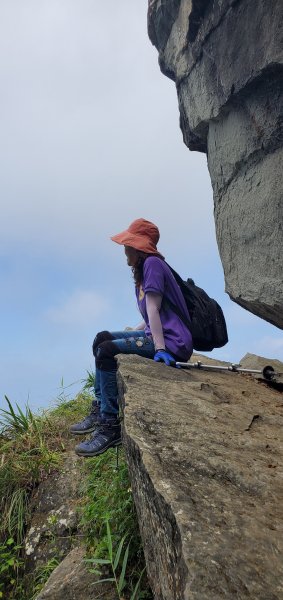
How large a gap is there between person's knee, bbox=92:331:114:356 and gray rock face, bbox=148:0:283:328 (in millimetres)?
2986

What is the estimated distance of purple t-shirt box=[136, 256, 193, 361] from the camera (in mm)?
5816

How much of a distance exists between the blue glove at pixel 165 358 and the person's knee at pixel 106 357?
1.84ft

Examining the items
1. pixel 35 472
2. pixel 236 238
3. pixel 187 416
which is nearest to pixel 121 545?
pixel 187 416

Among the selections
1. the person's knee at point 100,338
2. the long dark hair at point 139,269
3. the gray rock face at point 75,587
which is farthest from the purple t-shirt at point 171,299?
the gray rock face at point 75,587

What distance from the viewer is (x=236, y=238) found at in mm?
8477

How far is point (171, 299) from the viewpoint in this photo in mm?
6055

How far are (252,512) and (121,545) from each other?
1.57 meters

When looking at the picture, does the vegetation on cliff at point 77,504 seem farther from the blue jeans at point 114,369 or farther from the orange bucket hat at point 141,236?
the orange bucket hat at point 141,236

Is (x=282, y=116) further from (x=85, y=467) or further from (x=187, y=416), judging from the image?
(x=85, y=467)

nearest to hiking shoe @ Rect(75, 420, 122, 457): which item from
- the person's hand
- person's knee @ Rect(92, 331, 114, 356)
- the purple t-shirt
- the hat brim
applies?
the person's hand

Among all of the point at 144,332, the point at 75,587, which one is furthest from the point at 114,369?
the point at 75,587

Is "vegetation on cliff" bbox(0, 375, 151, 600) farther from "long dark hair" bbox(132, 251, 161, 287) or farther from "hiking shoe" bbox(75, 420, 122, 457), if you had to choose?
"long dark hair" bbox(132, 251, 161, 287)

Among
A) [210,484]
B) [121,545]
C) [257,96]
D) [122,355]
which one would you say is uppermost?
[257,96]

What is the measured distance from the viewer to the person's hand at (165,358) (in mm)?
5730
